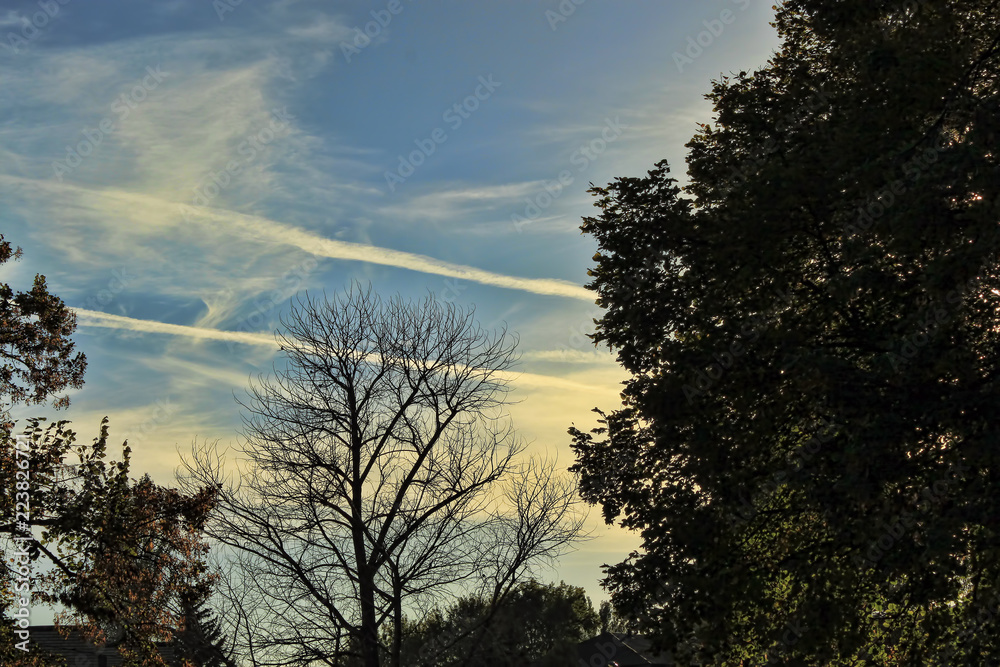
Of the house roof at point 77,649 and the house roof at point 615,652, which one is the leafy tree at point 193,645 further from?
the house roof at point 615,652

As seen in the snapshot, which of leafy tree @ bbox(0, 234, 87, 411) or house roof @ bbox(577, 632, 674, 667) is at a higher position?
leafy tree @ bbox(0, 234, 87, 411)

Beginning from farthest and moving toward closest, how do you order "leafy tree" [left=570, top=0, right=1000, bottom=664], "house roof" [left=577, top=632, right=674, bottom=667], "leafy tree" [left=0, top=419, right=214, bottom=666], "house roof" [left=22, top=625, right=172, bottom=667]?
"house roof" [left=577, top=632, right=674, bottom=667] → "house roof" [left=22, top=625, right=172, bottom=667] → "leafy tree" [left=0, top=419, right=214, bottom=666] → "leafy tree" [left=570, top=0, right=1000, bottom=664]

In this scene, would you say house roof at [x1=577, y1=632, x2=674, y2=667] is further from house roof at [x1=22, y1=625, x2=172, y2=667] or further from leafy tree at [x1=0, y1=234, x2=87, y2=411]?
leafy tree at [x1=0, y1=234, x2=87, y2=411]

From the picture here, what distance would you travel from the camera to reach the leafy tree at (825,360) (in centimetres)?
1070

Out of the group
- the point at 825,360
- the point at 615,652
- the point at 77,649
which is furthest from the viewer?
the point at 615,652

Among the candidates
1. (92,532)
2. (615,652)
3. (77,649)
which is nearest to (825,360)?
(92,532)

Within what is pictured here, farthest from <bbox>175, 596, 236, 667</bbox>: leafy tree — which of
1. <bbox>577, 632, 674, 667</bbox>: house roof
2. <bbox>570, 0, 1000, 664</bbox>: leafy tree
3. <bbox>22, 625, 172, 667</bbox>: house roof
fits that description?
<bbox>577, 632, 674, 667</bbox>: house roof

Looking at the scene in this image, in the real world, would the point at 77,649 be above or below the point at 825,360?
below

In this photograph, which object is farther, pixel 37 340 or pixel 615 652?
pixel 615 652

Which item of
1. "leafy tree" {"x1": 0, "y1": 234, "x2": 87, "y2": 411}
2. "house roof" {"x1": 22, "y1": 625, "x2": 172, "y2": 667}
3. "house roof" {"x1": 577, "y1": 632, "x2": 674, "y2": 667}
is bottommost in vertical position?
"house roof" {"x1": 577, "y1": 632, "x2": 674, "y2": 667}

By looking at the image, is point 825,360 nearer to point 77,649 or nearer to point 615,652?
point 77,649

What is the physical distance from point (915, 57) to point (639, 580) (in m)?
8.61

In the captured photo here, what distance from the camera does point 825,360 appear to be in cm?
1111

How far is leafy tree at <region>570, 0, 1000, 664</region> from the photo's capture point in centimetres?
1070
